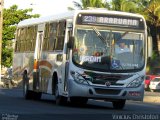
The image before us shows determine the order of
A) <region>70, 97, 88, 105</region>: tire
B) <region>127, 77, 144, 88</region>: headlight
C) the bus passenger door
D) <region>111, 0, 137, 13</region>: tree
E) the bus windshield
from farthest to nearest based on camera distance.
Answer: <region>111, 0, 137, 13</region>: tree < the bus passenger door < <region>70, 97, 88, 105</region>: tire < <region>127, 77, 144, 88</region>: headlight < the bus windshield

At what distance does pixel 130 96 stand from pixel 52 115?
544cm

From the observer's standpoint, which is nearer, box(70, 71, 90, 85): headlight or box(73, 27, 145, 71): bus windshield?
box(70, 71, 90, 85): headlight

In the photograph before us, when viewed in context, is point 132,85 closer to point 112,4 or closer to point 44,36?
point 44,36

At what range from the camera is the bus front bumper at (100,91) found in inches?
917

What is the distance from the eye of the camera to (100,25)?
78.7ft

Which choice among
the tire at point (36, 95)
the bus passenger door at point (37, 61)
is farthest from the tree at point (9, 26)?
the bus passenger door at point (37, 61)

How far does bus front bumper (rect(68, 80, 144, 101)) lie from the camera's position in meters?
23.3

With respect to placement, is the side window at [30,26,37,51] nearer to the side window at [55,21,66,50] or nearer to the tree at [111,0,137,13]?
the side window at [55,21,66,50]

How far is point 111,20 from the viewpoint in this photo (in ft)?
79.4

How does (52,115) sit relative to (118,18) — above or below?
below

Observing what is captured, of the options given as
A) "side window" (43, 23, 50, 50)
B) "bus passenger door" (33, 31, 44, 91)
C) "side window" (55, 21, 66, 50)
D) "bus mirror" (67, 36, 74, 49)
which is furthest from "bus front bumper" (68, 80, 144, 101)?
"bus passenger door" (33, 31, 44, 91)

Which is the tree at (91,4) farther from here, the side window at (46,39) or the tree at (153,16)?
the side window at (46,39)

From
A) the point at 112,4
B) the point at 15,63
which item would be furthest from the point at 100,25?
the point at 112,4

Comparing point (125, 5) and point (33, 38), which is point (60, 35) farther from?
point (125, 5)
